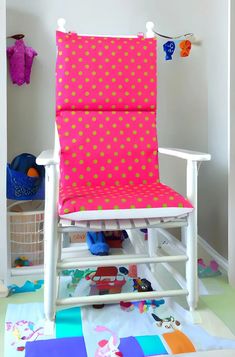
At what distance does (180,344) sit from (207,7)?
1738 millimetres

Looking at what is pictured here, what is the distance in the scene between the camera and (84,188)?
166 centimetres

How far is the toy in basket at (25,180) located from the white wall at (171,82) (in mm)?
250

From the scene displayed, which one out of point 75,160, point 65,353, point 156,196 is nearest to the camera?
point 65,353

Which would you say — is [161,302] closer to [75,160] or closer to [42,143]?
[75,160]

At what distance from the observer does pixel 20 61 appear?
201cm

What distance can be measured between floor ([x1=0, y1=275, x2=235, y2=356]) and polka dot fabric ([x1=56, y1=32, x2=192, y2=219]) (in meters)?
0.50

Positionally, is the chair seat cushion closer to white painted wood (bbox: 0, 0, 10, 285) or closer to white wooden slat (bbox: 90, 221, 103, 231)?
white wooden slat (bbox: 90, 221, 103, 231)

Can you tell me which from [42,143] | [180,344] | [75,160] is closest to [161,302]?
[180,344]

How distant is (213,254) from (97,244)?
595 millimetres

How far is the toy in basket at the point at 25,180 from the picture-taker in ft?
6.16

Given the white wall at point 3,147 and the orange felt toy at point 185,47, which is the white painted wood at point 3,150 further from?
the orange felt toy at point 185,47

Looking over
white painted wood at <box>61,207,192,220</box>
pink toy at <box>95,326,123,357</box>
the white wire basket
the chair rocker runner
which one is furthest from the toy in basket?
pink toy at <box>95,326,123,357</box>

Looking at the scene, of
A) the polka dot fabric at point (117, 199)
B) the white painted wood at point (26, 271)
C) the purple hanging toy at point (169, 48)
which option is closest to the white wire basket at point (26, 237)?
the white painted wood at point (26, 271)

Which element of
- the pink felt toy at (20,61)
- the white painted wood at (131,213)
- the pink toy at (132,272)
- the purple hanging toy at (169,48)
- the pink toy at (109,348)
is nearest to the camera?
the pink toy at (109,348)
